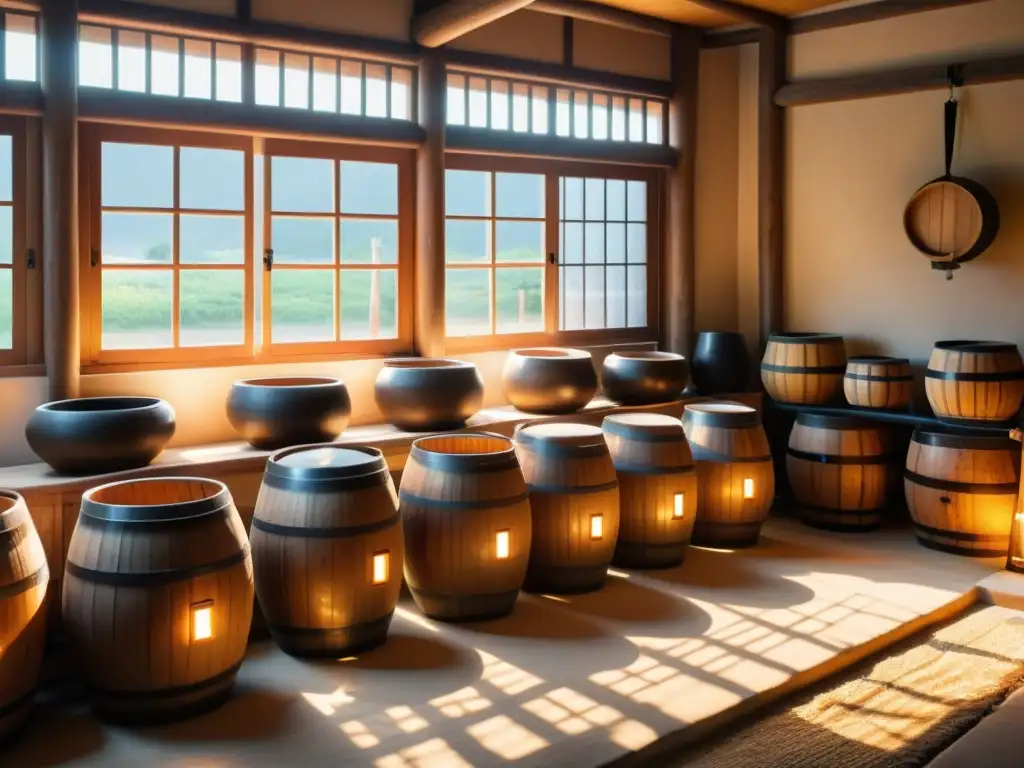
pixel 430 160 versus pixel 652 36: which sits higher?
pixel 652 36

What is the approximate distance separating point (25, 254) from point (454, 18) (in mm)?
2224

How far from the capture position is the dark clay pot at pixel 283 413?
4.29 meters

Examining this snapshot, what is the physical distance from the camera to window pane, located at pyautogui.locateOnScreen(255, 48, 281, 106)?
4.70 metres

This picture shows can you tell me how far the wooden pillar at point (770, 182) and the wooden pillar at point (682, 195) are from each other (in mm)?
427

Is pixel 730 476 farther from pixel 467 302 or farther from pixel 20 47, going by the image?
pixel 20 47

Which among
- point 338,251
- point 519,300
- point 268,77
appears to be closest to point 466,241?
point 519,300

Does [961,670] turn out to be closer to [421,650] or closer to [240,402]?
[421,650]

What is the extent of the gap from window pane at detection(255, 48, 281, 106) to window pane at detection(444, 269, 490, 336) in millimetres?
1315

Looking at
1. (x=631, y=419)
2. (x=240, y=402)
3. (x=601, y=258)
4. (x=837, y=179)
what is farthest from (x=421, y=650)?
(x=837, y=179)

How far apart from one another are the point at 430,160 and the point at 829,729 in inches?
132

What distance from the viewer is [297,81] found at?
482 centimetres

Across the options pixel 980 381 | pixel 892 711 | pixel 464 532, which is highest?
pixel 980 381

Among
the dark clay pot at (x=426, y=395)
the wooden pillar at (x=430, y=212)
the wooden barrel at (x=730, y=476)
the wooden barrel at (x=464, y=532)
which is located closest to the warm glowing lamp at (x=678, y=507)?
the wooden barrel at (x=730, y=476)

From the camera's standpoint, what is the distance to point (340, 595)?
3.53 meters
